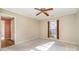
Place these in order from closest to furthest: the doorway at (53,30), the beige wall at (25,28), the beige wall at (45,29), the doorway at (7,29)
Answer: the doorway at (53,30) → the beige wall at (45,29) → the beige wall at (25,28) → the doorway at (7,29)

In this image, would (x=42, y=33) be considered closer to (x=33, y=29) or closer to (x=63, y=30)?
(x=33, y=29)

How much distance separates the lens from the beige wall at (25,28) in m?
2.81

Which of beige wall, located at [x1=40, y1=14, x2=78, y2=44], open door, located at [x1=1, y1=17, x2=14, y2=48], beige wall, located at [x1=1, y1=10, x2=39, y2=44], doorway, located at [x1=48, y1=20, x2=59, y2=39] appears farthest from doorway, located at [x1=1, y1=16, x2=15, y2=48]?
doorway, located at [x1=48, y1=20, x2=59, y2=39]

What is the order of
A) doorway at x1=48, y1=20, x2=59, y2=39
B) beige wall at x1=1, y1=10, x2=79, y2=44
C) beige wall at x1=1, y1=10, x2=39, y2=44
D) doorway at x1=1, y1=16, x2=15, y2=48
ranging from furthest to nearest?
1. doorway at x1=1, y1=16, x2=15, y2=48
2. beige wall at x1=1, y1=10, x2=39, y2=44
3. beige wall at x1=1, y1=10, x2=79, y2=44
4. doorway at x1=48, y1=20, x2=59, y2=39

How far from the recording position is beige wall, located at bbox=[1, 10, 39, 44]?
2812mm

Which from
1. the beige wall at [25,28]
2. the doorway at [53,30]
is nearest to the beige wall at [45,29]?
the beige wall at [25,28]

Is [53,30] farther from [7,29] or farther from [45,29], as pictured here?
[7,29]

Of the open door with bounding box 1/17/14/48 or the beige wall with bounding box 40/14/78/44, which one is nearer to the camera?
the beige wall with bounding box 40/14/78/44

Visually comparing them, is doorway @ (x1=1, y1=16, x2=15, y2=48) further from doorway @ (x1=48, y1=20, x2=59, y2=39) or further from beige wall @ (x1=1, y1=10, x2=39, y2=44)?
doorway @ (x1=48, y1=20, x2=59, y2=39)

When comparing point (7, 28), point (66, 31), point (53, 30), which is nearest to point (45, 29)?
point (53, 30)

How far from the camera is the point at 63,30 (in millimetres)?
2770

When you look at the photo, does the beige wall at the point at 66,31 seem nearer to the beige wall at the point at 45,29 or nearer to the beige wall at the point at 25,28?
the beige wall at the point at 45,29
